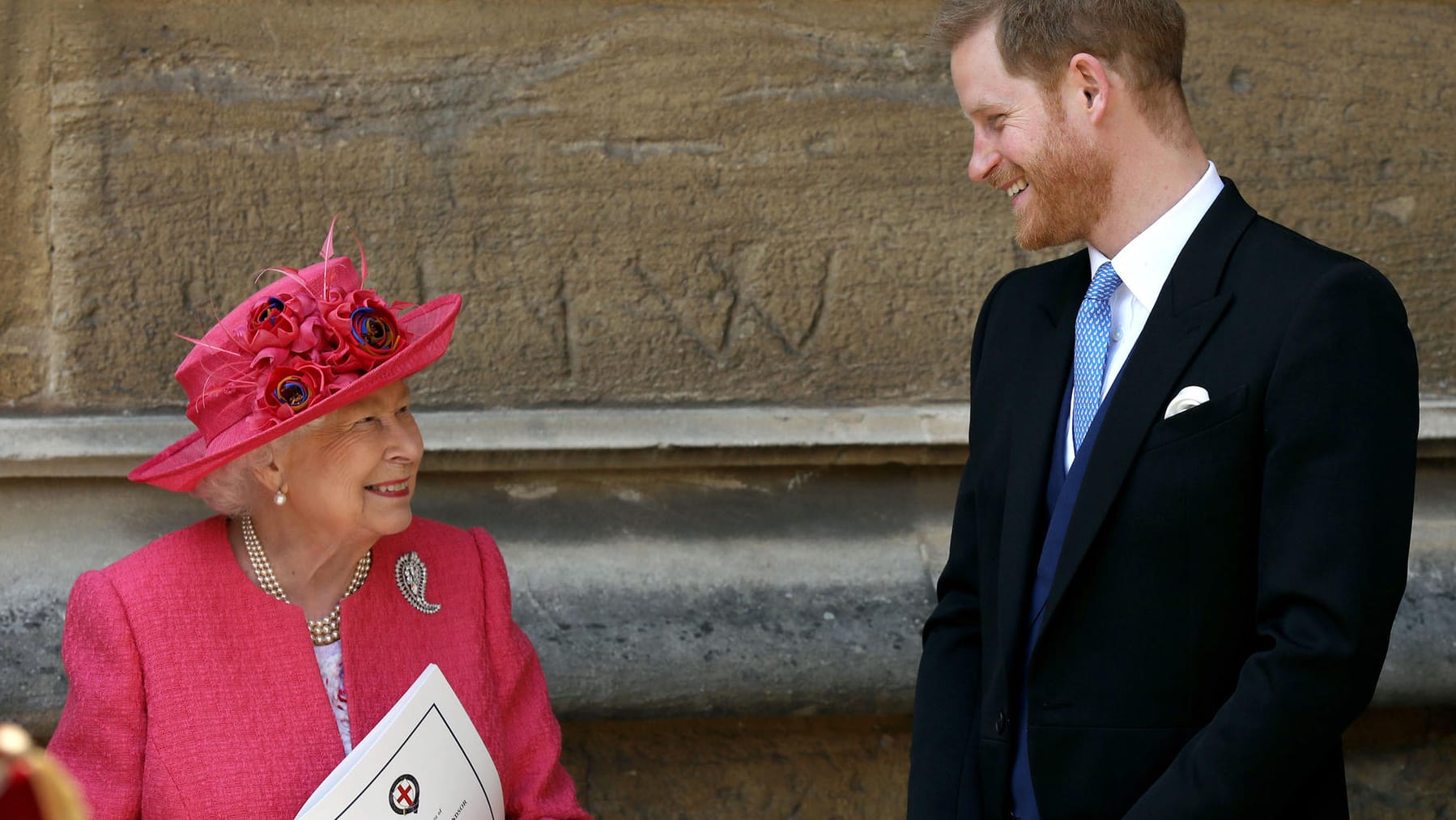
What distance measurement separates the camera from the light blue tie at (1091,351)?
1733 mm

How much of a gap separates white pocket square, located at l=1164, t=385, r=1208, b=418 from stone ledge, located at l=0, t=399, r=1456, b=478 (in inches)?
56.9

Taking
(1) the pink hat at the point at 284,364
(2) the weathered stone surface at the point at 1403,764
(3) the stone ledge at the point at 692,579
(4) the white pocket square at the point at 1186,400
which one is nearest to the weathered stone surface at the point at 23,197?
(3) the stone ledge at the point at 692,579

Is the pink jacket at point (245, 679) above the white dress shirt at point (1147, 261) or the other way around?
the other way around

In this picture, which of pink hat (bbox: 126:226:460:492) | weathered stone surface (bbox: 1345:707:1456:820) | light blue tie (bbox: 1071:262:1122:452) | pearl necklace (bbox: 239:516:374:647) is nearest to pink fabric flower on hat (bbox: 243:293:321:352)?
pink hat (bbox: 126:226:460:492)

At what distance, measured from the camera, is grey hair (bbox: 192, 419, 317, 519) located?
2.04 m

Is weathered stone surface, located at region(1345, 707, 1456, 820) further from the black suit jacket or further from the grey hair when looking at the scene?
the grey hair

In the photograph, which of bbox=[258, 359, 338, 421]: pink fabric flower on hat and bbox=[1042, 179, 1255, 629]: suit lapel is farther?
bbox=[258, 359, 338, 421]: pink fabric flower on hat

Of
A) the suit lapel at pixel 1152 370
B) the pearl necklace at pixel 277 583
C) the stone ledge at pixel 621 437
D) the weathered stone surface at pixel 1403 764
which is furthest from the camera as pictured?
the weathered stone surface at pixel 1403 764

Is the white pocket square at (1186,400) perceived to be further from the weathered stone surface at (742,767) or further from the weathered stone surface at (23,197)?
the weathered stone surface at (23,197)

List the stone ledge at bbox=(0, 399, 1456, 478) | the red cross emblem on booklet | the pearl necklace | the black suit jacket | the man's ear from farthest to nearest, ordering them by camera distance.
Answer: the stone ledge at bbox=(0, 399, 1456, 478)
the pearl necklace
the red cross emblem on booklet
the man's ear
the black suit jacket

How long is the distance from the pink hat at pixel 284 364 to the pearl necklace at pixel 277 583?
12 cm

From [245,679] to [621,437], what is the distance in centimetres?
114

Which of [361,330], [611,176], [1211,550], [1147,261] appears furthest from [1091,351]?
[611,176]

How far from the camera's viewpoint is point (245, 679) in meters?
1.98
